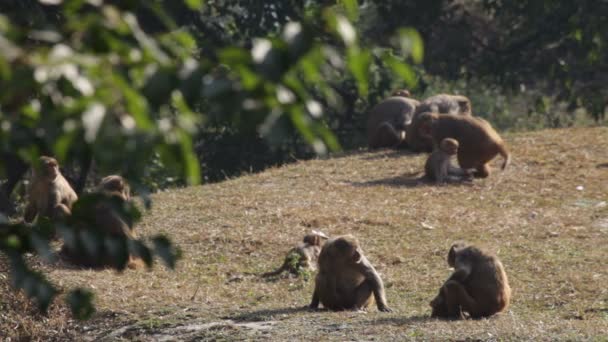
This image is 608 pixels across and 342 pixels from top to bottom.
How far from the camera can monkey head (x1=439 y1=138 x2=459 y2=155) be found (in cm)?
1798

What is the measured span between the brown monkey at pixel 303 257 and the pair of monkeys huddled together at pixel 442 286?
0.10 ft

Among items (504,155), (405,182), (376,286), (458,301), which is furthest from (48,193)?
(504,155)

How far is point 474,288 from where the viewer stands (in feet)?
35.4

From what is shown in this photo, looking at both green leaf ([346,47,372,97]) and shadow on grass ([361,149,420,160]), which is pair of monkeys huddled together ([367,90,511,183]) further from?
green leaf ([346,47,372,97])

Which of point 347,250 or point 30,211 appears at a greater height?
point 347,250

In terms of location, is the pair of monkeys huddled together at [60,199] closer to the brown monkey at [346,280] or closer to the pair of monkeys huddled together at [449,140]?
the brown monkey at [346,280]

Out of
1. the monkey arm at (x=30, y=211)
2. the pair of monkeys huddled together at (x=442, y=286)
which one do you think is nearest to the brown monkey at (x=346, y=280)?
the pair of monkeys huddled together at (x=442, y=286)

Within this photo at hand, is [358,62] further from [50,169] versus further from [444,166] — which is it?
[444,166]

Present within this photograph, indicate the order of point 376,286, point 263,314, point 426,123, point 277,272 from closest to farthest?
point 263,314 → point 376,286 → point 277,272 → point 426,123

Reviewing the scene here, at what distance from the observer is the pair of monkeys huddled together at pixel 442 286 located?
1079 cm

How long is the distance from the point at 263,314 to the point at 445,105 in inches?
412

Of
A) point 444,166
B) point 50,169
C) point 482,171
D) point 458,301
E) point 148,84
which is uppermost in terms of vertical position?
point 148,84

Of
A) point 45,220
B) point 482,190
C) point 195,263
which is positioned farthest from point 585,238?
point 45,220

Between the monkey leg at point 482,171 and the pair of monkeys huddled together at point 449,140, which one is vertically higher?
the pair of monkeys huddled together at point 449,140
